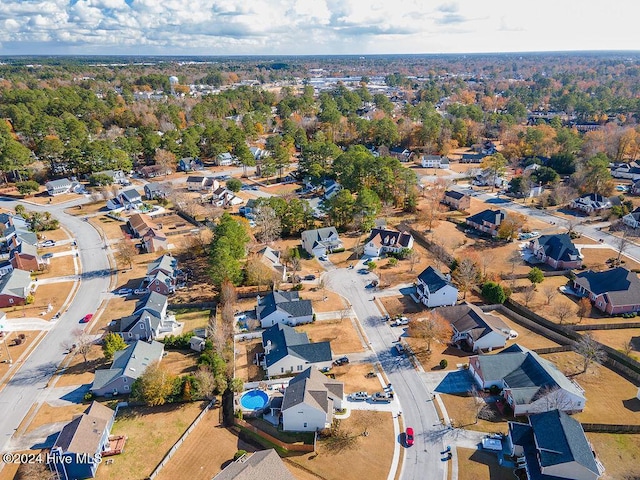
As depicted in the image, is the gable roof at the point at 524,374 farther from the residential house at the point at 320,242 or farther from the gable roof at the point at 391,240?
the residential house at the point at 320,242

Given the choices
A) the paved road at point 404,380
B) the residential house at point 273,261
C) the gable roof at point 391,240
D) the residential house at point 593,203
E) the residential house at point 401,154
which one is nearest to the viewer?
the paved road at point 404,380

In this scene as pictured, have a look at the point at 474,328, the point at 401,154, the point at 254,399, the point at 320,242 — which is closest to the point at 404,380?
the point at 474,328

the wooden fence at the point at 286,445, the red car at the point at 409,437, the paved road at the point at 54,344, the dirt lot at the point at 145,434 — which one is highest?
the red car at the point at 409,437

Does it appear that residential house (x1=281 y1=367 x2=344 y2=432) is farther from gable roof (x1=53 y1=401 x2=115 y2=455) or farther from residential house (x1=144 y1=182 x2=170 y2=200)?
residential house (x1=144 y1=182 x2=170 y2=200)

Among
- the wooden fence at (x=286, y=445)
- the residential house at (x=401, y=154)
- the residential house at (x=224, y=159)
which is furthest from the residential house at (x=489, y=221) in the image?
the residential house at (x=224, y=159)

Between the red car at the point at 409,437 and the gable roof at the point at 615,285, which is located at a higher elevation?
the gable roof at the point at 615,285

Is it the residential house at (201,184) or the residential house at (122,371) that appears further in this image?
the residential house at (201,184)

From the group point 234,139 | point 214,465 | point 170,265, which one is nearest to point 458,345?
point 214,465
